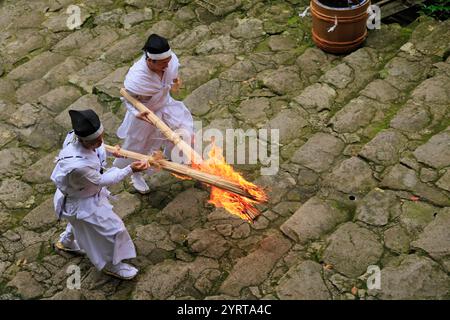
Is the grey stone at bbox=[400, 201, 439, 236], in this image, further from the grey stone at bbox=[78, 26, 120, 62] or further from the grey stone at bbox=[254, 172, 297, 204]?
the grey stone at bbox=[78, 26, 120, 62]

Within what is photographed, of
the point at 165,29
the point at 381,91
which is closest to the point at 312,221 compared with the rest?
the point at 381,91

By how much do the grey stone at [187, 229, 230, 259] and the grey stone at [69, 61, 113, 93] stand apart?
3390mm

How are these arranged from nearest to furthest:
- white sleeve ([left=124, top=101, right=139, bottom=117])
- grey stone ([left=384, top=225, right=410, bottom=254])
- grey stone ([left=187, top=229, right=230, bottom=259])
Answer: grey stone ([left=384, top=225, right=410, bottom=254]) < grey stone ([left=187, top=229, right=230, bottom=259]) < white sleeve ([left=124, top=101, right=139, bottom=117])

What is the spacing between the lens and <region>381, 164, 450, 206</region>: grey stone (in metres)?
5.86

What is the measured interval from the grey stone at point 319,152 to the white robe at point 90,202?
2217 millimetres

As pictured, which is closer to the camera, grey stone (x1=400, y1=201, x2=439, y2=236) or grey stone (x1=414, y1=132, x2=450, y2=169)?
grey stone (x1=400, y1=201, x2=439, y2=236)

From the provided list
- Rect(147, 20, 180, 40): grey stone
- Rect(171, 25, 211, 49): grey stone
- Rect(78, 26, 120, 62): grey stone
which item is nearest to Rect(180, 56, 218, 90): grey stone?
Rect(171, 25, 211, 49): grey stone

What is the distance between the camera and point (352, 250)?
5.48 metres

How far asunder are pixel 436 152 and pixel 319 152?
4.33ft

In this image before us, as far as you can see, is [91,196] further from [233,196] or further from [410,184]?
[410,184]

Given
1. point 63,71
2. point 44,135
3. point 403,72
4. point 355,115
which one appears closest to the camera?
point 355,115

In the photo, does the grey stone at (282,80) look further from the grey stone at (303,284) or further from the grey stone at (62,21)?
the grey stone at (62,21)

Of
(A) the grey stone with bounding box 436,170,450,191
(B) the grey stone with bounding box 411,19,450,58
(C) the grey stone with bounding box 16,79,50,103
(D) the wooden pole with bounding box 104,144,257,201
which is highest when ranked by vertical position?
(D) the wooden pole with bounding box 104,144,257,201
